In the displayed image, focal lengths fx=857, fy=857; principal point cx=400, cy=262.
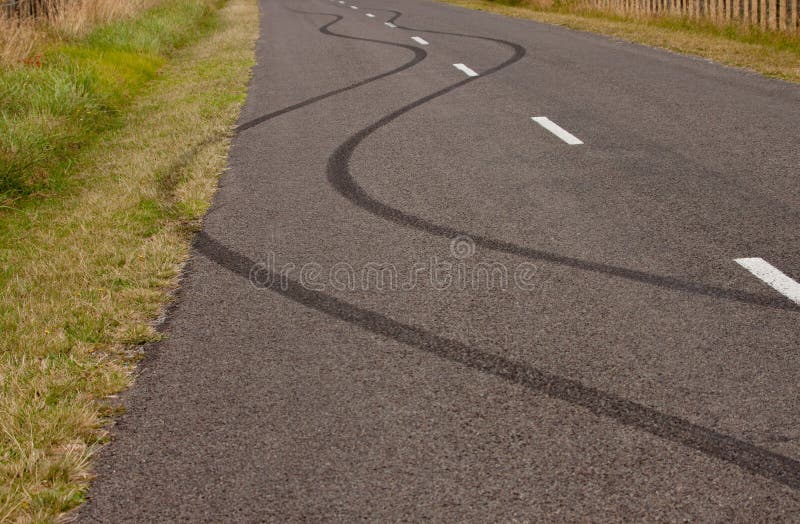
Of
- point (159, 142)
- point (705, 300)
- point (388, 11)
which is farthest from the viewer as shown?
point (388, 11)

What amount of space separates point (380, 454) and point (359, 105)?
8.10 metres

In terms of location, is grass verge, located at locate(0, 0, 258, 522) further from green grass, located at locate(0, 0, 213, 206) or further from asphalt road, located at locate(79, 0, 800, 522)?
asphalt road, located at locate(79, 0, 800, 522)

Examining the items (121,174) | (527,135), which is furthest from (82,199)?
(527,135)

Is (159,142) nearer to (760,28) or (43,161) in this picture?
(43,161)

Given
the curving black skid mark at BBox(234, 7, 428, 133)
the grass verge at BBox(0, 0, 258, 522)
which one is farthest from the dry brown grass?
the curving black skid mark at BBox(234, 7, 428, 133)

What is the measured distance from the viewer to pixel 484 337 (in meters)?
4.22

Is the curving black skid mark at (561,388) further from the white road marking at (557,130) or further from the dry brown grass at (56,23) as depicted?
the dry brown grass at (56,23)

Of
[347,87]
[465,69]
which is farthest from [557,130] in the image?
[465,69]

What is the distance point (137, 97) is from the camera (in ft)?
43.7

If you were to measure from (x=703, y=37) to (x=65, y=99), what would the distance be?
39.2 feet

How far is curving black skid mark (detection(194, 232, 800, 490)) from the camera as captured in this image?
3115 millimetres

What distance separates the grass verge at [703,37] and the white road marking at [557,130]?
4.37 meters

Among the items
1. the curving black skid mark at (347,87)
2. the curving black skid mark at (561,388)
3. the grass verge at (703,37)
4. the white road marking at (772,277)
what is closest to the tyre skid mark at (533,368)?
the curving black skid mark at (561,388)

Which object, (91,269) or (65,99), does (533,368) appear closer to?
(91,269)
